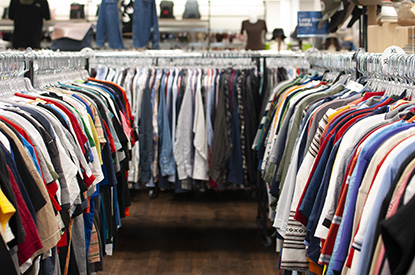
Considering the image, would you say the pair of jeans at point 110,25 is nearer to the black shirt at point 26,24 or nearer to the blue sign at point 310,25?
the black shirt at point 26,24

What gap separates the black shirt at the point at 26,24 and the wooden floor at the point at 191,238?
321 centimetres

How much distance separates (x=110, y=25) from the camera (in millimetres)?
7309

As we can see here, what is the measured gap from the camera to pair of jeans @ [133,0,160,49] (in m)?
7.33

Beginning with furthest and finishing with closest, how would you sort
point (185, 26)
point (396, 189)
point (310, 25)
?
1. point (185, 26)
2. point (310, 25)
3. point (396, 189)

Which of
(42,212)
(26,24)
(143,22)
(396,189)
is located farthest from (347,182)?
(26,24)

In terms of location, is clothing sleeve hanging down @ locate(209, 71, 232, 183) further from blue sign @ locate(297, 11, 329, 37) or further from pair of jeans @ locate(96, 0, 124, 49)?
pair of jeans @ locate(96, 0, 124, 49)

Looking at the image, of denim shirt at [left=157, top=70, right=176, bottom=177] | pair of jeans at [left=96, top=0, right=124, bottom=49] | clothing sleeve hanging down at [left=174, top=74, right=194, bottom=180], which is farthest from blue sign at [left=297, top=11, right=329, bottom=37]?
pair of jeans at [left=96, top=0, right=124, bottom=49]

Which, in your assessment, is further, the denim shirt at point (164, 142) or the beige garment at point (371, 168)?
the denim shirt at point (164, 142)

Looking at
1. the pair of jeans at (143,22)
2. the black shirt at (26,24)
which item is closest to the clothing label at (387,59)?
the pair of jeans at (143,22)

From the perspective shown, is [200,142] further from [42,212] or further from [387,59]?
[42,212]

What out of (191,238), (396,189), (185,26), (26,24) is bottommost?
(191,238)

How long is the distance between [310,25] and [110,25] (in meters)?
3.58

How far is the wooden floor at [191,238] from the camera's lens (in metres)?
4.24

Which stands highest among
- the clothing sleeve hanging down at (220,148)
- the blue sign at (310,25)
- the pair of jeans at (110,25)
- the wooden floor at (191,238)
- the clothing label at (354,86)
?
the pair of jeans at (110,25)
